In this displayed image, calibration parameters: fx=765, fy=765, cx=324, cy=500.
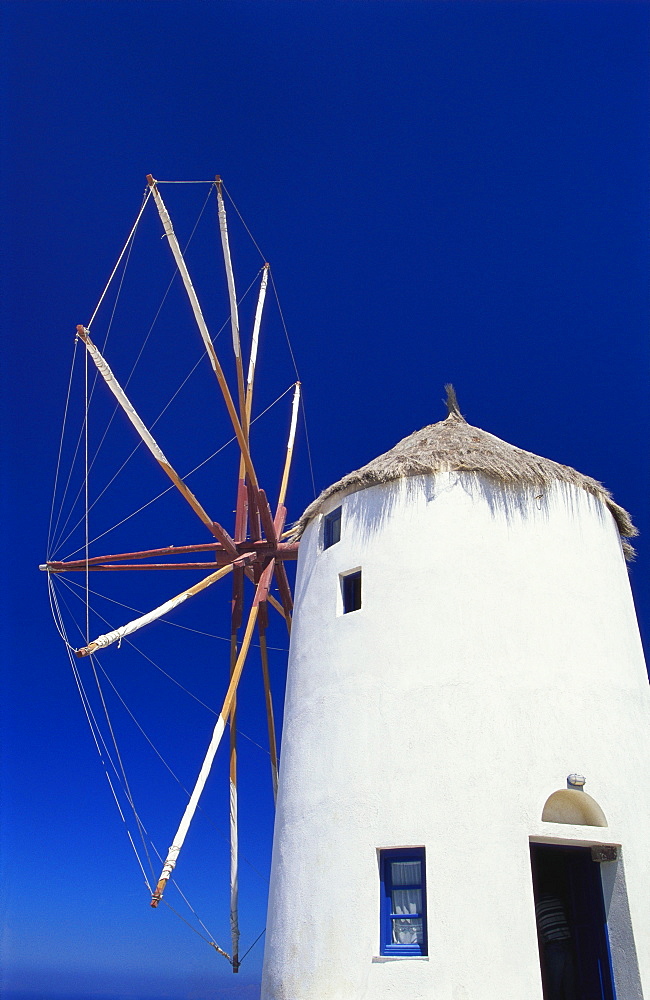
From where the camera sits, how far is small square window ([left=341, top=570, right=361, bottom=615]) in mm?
11828

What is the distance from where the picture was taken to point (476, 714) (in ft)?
31.6

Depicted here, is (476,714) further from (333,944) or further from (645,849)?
(333,944)

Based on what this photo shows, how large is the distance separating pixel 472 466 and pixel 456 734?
3.93m

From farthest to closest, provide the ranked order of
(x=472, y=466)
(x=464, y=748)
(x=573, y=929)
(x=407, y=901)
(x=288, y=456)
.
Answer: (x=288, y=456) → (x=472, y=466) → (x=573, y=929) → (x=464, y=748) → (x=407, y=901)

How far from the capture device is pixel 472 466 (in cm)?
1140

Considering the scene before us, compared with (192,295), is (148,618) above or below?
below

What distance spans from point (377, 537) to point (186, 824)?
5288 millimetres

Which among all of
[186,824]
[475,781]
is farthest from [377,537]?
[186,824]

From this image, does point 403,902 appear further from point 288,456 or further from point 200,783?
point 288,456

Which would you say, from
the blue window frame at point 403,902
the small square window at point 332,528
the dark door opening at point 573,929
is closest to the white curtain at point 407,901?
the blue window frame at point 403,902

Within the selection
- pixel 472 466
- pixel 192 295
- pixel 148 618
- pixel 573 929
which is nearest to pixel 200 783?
pixel 148 618

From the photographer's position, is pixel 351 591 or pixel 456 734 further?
pixel 351 591

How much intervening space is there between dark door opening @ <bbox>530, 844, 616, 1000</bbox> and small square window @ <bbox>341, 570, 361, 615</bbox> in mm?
4199

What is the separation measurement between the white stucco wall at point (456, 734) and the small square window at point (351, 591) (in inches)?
7.3
